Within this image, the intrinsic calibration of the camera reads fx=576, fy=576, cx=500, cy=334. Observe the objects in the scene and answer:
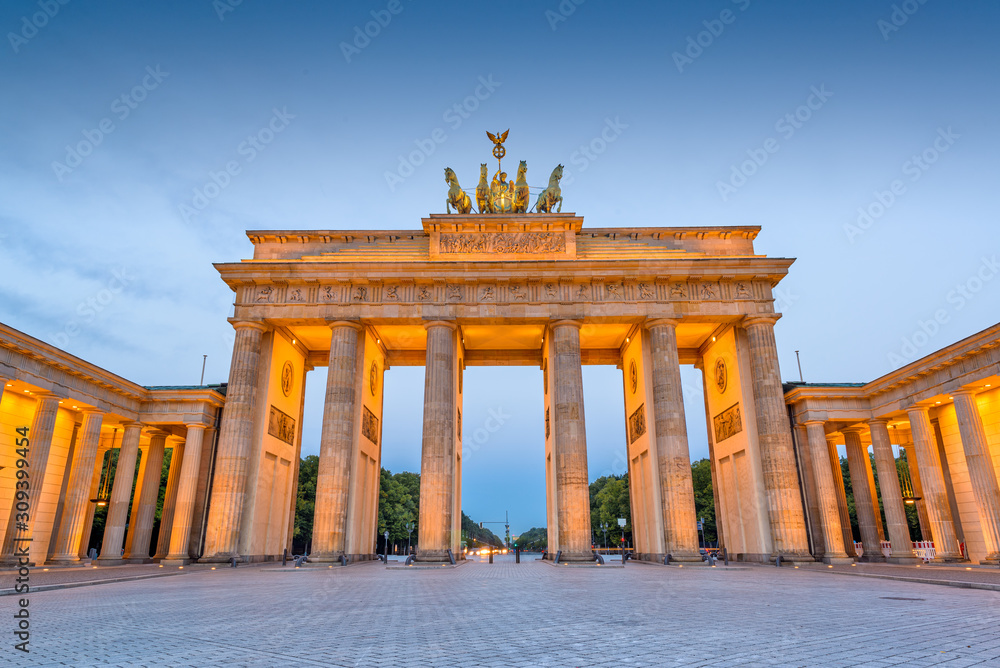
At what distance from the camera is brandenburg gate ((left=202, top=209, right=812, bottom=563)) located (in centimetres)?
2752

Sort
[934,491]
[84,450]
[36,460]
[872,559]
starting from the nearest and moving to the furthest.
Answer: [36,460], [934,491], [84,450], [872,559]

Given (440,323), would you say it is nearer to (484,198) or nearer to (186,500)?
(484,198)

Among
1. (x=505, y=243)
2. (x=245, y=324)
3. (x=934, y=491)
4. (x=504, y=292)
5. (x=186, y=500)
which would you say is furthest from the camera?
(x=505, y=243)

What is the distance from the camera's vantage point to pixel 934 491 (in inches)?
1075

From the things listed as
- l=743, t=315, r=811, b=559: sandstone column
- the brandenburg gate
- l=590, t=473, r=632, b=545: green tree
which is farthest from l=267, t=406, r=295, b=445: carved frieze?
l=590, t=473, r=632, b=545: green tree

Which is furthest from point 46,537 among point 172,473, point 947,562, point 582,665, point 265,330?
point 947,562

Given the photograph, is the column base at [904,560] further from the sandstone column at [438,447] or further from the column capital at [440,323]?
the column capital at [440,323]

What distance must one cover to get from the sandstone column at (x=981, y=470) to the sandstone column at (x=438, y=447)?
2261cm

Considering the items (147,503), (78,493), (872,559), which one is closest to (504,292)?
(78,493)

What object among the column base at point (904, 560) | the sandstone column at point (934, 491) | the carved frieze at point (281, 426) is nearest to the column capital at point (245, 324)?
the carved frieze at point (281, 426)

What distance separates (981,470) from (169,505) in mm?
42052

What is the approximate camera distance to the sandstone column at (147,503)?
1247 inches

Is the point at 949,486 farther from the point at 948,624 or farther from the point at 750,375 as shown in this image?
the point at 948,624

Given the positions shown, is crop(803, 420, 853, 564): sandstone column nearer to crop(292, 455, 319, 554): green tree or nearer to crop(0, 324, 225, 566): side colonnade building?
crop(0, 324, 225, 566): side colonnade building
